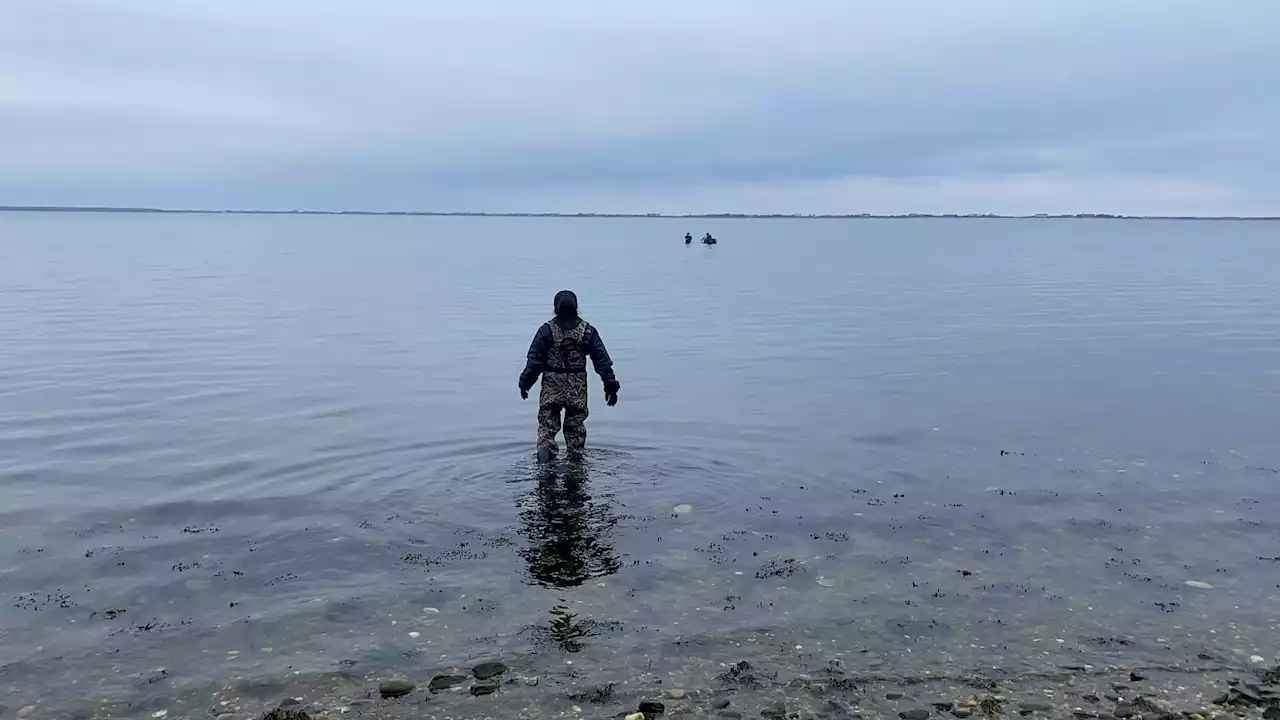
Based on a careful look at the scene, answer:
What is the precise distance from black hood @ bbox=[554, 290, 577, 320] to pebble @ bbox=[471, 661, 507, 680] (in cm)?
744

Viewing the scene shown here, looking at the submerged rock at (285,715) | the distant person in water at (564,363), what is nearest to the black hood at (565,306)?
the distant person in water at (564,363)

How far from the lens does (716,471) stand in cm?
1680

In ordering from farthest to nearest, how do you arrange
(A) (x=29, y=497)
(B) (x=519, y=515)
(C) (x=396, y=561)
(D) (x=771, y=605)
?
(A) (x=29, y=497), (B) (x=519, y=515), (C) (x=396, y=561), (D) (x=771, y=605)

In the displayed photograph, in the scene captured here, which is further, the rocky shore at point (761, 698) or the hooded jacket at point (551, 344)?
the hooded jacket at point (551, 344)

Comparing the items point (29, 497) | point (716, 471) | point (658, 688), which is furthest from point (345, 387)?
point (658, 688)

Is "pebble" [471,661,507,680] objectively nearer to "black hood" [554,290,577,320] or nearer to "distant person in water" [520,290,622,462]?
"distant person in water" [520,290,622,462]

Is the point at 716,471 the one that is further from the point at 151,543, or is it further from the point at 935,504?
the point at 151,543

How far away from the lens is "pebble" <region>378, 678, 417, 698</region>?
8.87 meters

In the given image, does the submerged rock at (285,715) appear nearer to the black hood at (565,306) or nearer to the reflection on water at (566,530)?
the reflection on water at (566,530)

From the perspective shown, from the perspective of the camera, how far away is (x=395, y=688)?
8.92 m

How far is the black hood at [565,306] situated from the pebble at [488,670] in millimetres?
7444

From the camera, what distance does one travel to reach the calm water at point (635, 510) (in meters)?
10.0

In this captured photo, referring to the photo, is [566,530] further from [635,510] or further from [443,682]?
[443,682]

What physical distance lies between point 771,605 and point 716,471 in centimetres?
595
